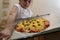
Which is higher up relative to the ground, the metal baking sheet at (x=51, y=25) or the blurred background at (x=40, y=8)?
the blurred background at (x=40, y=8)

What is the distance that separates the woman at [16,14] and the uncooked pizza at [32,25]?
0.14ft

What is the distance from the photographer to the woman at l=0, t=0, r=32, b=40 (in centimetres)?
92

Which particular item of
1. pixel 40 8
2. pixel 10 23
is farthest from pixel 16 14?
pixel 40 8

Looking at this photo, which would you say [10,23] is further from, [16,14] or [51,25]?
[51,25]

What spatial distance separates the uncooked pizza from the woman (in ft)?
0.14

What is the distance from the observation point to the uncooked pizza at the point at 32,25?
3.05ft

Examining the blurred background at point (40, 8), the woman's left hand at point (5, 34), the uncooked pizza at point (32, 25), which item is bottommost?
the woman's left hand at point (5, 34)

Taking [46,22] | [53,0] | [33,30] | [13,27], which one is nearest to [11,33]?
[13,27]

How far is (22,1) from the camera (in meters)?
0.95

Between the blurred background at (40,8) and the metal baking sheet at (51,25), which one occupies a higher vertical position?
the blurred background at (40,8)

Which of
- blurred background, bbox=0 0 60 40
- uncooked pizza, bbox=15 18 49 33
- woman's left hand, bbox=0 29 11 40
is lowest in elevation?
woman's left hand, bbox=0 29 11 40

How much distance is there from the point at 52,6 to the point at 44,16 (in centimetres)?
9

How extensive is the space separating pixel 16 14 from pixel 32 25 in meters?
0.13

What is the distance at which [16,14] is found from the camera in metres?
0.94
